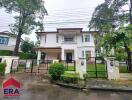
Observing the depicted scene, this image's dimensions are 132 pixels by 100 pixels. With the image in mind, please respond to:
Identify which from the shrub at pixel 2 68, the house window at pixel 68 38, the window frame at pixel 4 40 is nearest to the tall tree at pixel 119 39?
the shrub at pixel 2 68

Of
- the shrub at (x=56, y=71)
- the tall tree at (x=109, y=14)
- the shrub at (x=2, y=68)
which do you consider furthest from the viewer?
the tall tree at (x=109, y=14)

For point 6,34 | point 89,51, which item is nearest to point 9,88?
point 89,51

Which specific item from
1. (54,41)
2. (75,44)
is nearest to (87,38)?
(75,44)

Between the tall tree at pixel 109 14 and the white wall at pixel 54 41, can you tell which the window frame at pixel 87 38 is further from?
the tall tree at pixel 109 14

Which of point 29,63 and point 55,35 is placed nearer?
point 29,63

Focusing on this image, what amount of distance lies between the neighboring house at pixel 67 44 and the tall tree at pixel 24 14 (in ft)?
12.2

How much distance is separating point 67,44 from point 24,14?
9.45 m

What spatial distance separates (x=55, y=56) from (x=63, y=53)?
3.41 meters

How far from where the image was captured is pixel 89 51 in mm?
24688

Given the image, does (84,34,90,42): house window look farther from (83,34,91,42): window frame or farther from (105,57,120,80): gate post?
(105,57,120,80): gate post

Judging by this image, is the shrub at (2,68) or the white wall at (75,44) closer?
the shrub at (2,68)

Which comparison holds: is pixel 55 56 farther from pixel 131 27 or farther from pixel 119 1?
pixel 131 27

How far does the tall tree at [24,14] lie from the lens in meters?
21.1

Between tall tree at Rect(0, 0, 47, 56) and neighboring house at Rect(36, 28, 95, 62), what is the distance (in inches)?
146
